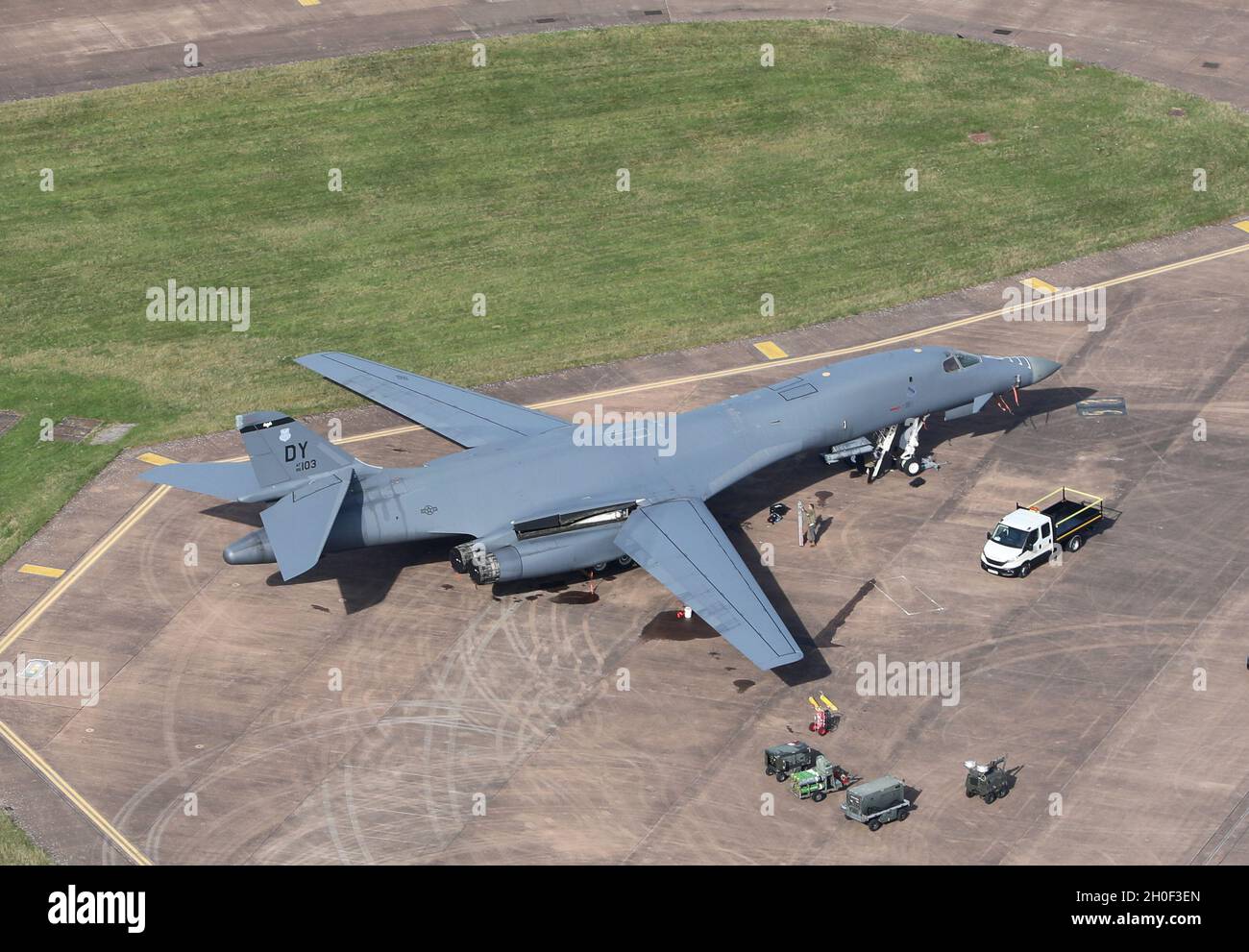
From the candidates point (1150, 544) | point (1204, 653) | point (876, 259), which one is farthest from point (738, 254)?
point (1204, 653)

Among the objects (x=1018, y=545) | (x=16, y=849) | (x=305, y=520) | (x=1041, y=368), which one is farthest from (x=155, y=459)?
(x=1041, y=368)

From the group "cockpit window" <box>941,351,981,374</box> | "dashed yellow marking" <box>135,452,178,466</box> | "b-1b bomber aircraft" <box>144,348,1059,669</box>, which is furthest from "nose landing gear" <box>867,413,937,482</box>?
"dashed yellow marking" <box>135,452,178,466</box>

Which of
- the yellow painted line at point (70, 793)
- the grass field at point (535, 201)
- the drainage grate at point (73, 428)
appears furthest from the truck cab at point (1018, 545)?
the drainage grate at point (73, 428)

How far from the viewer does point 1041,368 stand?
61562 mm

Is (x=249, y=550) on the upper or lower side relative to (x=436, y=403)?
lower

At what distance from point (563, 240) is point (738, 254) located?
27.4ft

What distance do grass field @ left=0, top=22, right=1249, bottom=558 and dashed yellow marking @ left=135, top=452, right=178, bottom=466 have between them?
1.37m

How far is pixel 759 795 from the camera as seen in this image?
4531 cm

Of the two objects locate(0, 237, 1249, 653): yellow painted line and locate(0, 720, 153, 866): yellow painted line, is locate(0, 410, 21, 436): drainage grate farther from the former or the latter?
locate(0, 720, 153, 866): yellow painted line

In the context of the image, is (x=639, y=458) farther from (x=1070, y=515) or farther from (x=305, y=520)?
(x=1070, y=515)

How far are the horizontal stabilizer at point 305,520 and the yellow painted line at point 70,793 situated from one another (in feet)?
27.8

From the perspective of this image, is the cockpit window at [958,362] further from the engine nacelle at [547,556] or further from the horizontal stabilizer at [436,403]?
the engine nacelle at [547,556]

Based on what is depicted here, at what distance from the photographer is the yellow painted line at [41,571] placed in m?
56.5

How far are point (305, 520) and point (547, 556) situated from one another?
770 cm
